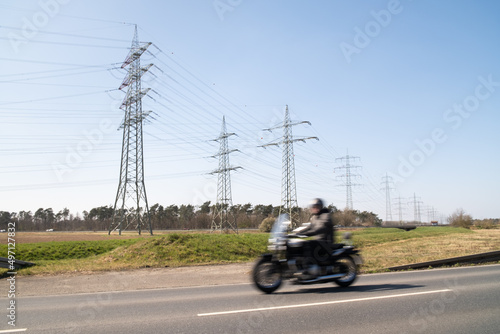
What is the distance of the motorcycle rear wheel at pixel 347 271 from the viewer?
351 inches

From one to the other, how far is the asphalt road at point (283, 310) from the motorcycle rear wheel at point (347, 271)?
227 millimetres

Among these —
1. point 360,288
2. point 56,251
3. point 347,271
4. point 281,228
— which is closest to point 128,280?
point 281,228

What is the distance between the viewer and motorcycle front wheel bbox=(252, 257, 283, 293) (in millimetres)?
Result: 8344

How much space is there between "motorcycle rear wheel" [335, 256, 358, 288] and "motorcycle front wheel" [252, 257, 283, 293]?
1633mm

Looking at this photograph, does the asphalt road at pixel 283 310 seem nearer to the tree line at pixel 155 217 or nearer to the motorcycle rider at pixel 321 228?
the motorcycle rider at pixel 321 228

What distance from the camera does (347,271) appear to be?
895cm

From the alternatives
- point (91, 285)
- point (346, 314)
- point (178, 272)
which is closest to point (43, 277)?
point (91, 285)

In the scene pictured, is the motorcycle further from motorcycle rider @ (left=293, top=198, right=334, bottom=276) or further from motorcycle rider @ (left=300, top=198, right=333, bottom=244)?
motorcycle rider @ (left=300, top=198, right=333, bottom=244)

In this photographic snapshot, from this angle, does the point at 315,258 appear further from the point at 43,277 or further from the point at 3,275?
the point at 3,275

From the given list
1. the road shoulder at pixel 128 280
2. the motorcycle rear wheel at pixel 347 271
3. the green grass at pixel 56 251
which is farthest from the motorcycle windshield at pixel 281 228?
the green grass at pixel 56 251

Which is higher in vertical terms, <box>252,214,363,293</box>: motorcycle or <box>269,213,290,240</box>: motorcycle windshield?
<box>269,213,290,240</box>: motorcycle windshield

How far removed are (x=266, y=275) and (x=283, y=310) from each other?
1792 millimetres

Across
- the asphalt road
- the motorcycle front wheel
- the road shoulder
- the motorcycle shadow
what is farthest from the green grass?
the motorcycle shadow

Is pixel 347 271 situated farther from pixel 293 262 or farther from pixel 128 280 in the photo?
pixel 128 280
